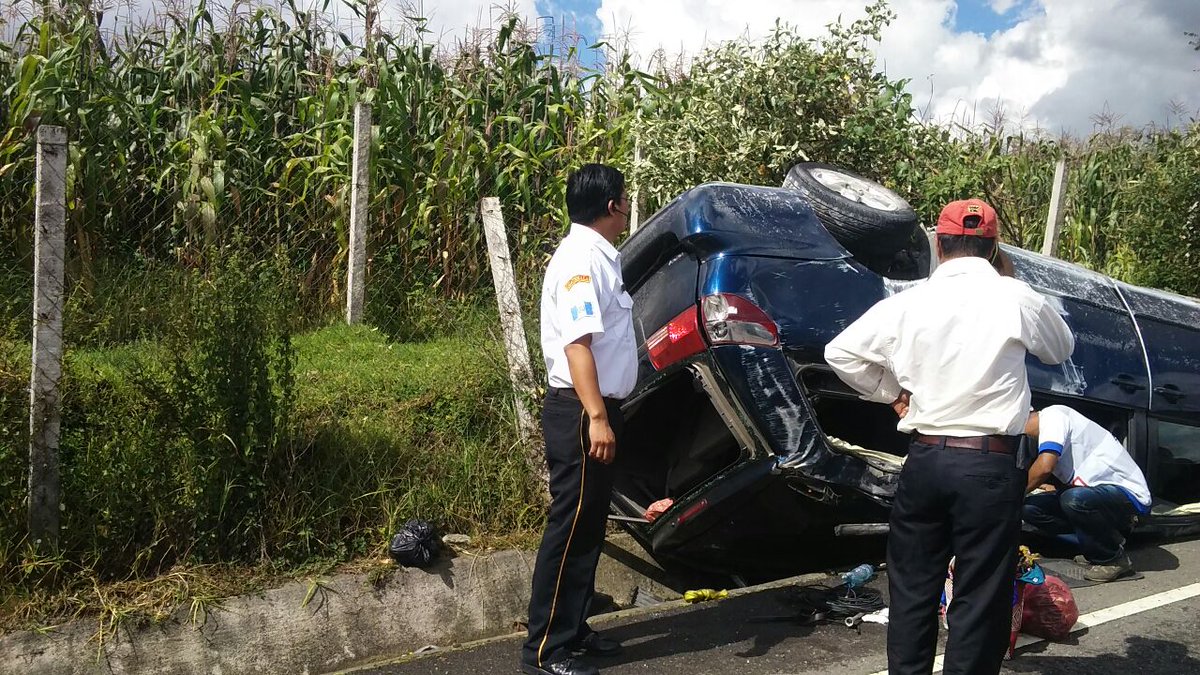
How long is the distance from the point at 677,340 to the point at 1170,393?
2835 millimetres

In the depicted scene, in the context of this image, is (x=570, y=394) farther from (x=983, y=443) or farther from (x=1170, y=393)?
(x=1170, y=393)

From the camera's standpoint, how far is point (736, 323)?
4.46 m

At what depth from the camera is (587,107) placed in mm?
8969

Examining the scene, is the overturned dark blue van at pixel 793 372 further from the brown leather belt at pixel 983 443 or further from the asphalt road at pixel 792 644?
the brown leather belt at pixel 983 443

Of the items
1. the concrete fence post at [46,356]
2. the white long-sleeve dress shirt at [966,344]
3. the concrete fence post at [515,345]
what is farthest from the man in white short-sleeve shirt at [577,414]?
the concrete fence post at [46,356]

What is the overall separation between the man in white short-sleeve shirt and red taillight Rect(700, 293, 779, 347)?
0.57 meters

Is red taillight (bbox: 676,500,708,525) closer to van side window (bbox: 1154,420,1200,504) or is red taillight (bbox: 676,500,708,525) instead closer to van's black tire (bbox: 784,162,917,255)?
van's black tire (bbox: 784,162,917,255)

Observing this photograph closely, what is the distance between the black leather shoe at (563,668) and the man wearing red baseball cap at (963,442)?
1118 millimetres

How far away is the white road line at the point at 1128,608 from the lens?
4410 millimetres

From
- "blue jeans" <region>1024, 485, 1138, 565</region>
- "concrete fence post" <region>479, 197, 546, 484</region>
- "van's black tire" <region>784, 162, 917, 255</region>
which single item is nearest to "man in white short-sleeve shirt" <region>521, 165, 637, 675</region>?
"van's black tire" <region>784, 162, 917, 255</region>

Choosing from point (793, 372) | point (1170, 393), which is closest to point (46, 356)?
point (793, 372)

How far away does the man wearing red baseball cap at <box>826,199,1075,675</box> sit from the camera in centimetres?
327

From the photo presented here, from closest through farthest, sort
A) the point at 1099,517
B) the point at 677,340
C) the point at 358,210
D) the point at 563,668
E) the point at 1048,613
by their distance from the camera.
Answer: the point at 563,668 → the point at 1048,613 → the point at 677,340 → the point at 1099,517 → the point at 358,210

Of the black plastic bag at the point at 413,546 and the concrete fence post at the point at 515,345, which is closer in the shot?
the black plastic bag at the point at 413,546
